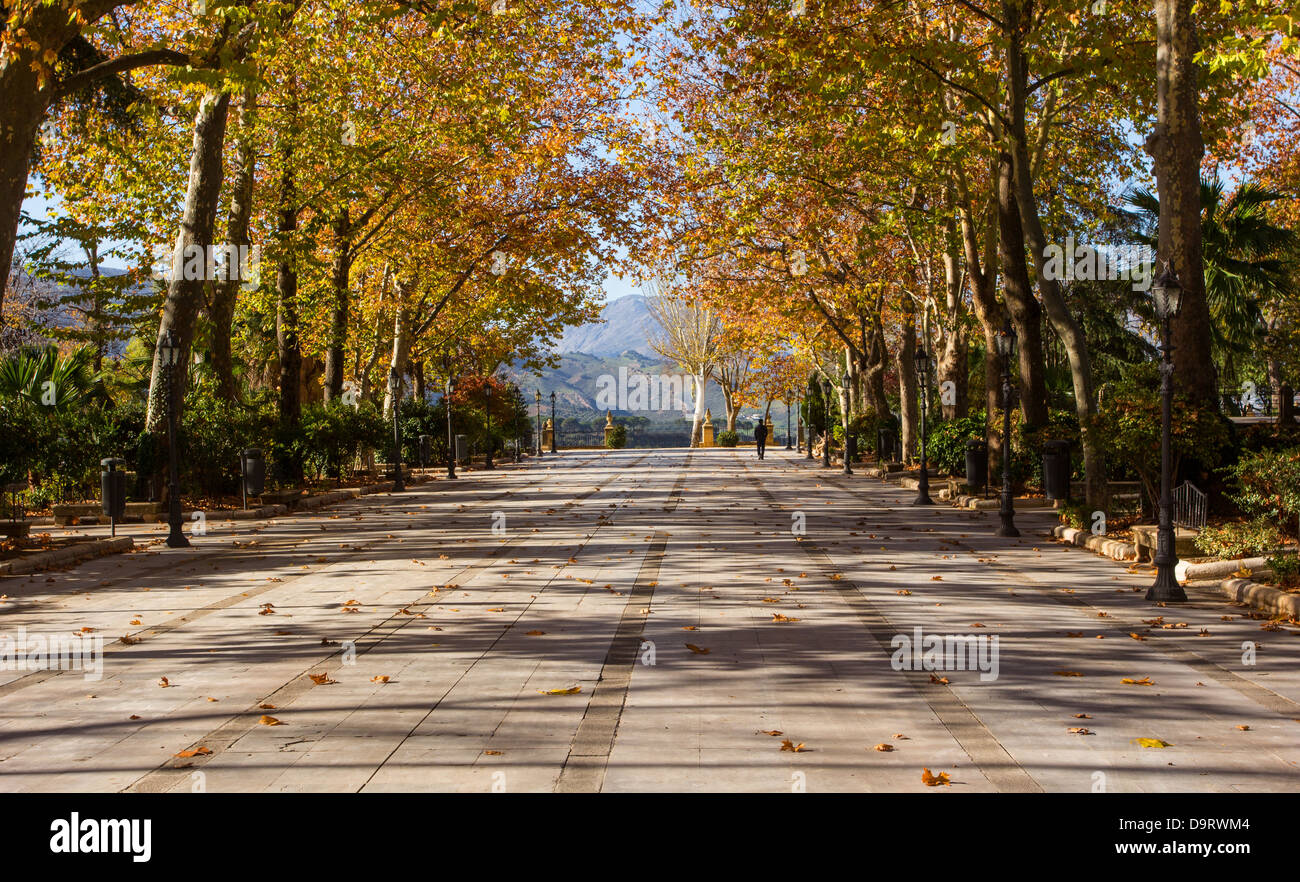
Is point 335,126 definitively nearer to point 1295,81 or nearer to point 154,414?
point 154,414

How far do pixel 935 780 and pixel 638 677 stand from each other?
2.77 metres

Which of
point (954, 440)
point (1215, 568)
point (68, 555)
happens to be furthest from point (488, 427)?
point (1215, 568)

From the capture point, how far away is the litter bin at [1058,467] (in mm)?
18812

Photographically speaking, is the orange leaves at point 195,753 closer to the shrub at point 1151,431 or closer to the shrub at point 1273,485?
the shrub at point 1273,485

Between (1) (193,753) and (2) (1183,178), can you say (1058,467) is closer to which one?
(2) (1183,178)

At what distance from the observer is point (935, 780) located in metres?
5.31

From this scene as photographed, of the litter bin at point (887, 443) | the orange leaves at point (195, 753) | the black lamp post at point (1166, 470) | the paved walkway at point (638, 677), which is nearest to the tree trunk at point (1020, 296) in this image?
the paved walkway at point (638, 677)

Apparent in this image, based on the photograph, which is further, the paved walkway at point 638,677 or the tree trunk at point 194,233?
the tree trunk at point 194,233

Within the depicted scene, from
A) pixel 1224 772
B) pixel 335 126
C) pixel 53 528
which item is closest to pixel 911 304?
pixel 335 126

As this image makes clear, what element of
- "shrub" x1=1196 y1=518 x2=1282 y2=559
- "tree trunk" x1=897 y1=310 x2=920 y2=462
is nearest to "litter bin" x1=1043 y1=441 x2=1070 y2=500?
"shrub" x1=1196 y1=518 x2=1282 y2=559

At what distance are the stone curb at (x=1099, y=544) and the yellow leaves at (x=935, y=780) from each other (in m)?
9.90

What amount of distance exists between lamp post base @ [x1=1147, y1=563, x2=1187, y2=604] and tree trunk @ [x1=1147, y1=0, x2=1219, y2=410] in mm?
5521

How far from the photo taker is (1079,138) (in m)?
27.5
